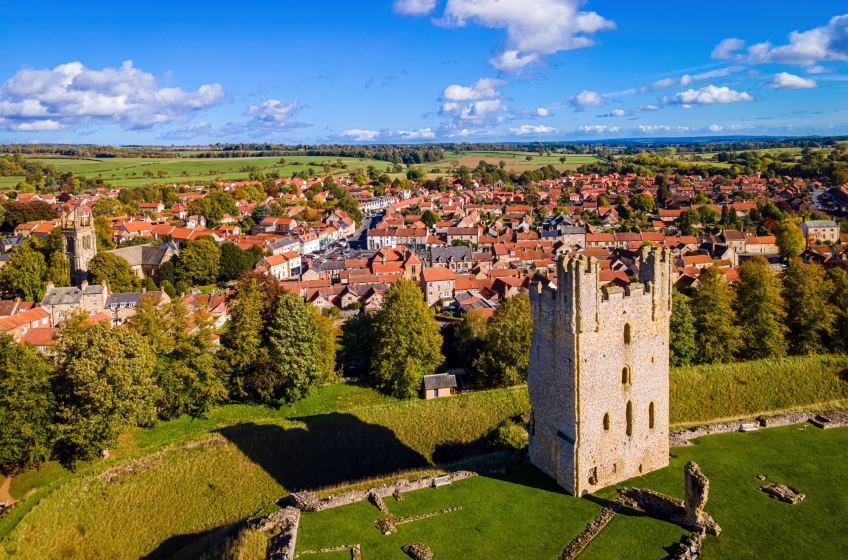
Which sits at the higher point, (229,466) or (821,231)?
(821,231)

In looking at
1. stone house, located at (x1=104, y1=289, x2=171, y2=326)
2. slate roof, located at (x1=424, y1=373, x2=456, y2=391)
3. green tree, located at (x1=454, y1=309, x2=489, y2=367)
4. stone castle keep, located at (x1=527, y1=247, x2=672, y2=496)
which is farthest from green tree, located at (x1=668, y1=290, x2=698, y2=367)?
stone house, located at (x1=104, y1=289, x2=171, y2=326)

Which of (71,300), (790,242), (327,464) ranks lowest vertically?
(327,464)

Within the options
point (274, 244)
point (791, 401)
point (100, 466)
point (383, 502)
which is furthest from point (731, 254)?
point (100, 466)

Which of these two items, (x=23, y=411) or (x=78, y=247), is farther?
(x=78, y=247)

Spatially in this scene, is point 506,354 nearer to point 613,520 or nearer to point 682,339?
point 682,339

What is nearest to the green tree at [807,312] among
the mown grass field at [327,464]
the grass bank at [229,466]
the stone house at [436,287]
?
the mown grass field at [327,464]

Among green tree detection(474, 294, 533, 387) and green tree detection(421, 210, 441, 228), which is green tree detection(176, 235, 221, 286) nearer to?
green tree detection(474, 294, 533, 387)

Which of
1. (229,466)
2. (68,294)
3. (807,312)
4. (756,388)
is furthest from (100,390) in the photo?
(807,312)

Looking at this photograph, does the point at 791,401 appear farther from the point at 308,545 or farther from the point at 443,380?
the point at 308,545
